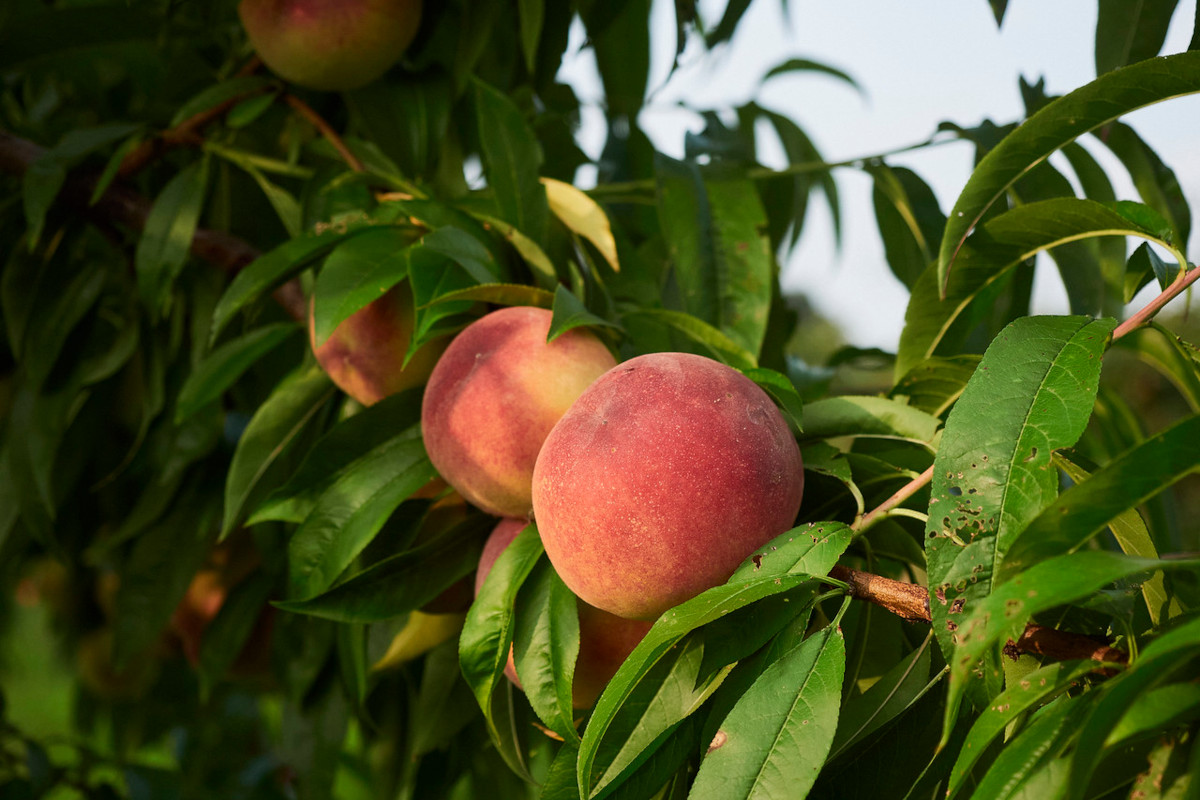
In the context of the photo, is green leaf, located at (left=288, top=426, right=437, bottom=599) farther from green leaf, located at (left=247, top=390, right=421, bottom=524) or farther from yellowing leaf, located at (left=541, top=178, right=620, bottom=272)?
yellowing leaf, located at (left=541, top=178, right=620, bottom=272)

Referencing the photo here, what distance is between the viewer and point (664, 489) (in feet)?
1.62

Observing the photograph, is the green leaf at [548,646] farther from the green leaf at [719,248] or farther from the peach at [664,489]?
the green leaf at [719,248]

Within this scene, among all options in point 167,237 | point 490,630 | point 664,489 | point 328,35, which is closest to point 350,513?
point 490,630

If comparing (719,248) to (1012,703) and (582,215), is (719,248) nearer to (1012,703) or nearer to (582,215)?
(582,215)

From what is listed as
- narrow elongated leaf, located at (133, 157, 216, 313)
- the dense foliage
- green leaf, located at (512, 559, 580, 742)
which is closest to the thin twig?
the dense foliage

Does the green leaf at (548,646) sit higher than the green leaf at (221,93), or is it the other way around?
the green leaf at (221,93)

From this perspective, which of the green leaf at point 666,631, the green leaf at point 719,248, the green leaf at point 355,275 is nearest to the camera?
the green leaf at point 666,631

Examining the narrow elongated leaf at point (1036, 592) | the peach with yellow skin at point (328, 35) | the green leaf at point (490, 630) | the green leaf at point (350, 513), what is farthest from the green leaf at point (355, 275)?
the narrow elongated leaf at point (1036, 592)

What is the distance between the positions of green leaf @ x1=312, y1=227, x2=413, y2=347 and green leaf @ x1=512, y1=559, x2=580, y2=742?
23cm

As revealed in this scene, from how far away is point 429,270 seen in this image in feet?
2.13

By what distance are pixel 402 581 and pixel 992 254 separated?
478 mm

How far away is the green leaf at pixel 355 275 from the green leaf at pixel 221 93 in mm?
327

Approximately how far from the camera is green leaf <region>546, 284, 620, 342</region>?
58 centimetres

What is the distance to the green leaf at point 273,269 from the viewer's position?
2.38ft
